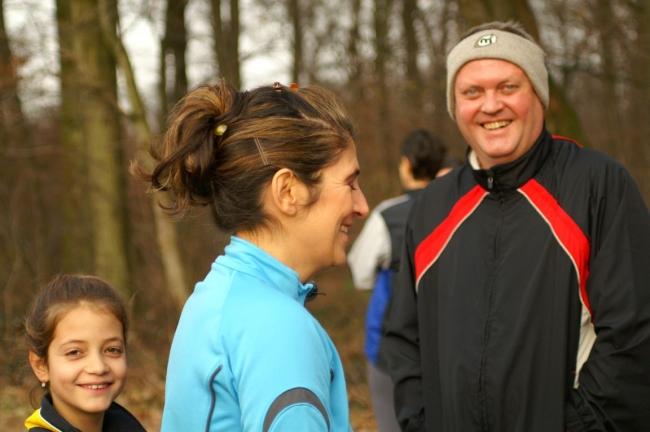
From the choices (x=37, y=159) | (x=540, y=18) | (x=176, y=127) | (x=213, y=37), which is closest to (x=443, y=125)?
(x=540, y=18)

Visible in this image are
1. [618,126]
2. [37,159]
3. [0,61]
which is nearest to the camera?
[0,61]

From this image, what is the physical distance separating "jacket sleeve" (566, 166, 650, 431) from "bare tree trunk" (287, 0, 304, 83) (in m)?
14.6

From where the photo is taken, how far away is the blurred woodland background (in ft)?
35.4

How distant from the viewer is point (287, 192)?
2.46 meters

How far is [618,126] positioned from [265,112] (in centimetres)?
1899

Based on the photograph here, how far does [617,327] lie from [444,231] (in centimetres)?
79

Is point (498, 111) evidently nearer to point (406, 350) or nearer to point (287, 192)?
point (406, 350)

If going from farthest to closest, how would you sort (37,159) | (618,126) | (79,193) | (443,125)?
(618,126), (443,125), (37,159), (79,193)

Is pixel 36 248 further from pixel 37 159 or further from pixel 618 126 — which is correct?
pixel 618 126

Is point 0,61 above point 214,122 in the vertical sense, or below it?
above

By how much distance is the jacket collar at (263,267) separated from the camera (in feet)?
7.88

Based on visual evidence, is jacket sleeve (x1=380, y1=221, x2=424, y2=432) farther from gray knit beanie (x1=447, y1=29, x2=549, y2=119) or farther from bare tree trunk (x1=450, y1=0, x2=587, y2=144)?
bare tree trunk (x1=450, y1=0, x2=587, y2=144)

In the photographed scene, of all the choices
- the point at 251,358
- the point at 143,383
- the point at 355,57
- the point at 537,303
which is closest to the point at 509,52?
the point at 537,303

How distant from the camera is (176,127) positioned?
8.51 feet
